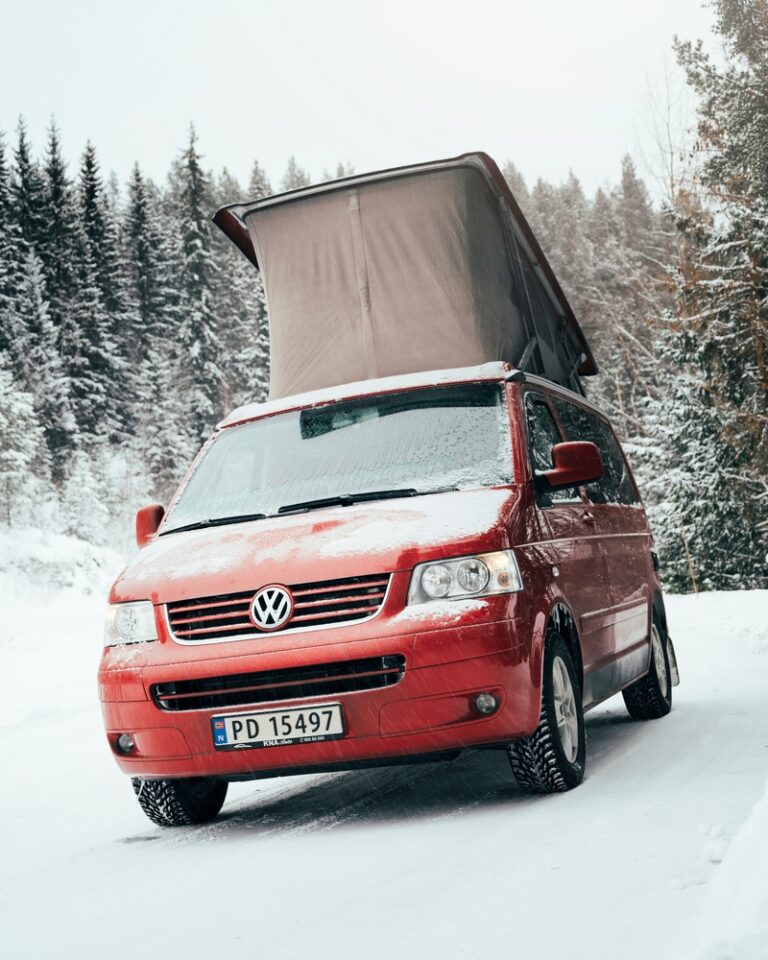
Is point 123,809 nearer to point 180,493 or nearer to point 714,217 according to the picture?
point 180,493

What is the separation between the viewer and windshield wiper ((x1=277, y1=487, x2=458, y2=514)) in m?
5.48

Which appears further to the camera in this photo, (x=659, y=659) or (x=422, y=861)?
(x=659, y=659)

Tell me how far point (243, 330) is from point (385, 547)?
182ft

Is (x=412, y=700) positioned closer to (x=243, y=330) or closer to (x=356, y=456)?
(x=356, y=456)

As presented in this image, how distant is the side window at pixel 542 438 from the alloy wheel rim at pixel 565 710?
2.65 ft

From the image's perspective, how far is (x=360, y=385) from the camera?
6469mm

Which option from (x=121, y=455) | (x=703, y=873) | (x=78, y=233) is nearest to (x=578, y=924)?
(x=703, y=873)

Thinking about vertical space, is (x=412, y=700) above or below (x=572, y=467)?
below

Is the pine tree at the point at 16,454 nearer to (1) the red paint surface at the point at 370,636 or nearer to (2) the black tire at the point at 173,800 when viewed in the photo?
(2) the black tire at the point at 173,800

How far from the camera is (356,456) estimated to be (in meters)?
5.93

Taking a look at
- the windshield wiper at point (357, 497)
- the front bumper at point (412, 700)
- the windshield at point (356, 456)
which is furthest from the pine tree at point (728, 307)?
the front bumper at point (412, 700)

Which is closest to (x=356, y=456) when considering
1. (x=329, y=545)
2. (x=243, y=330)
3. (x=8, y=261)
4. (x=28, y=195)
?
(x=329, y=545)

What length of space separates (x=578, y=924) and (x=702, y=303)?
22.4 metres

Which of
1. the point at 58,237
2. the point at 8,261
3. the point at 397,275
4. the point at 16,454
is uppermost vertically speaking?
the point at 58,237
